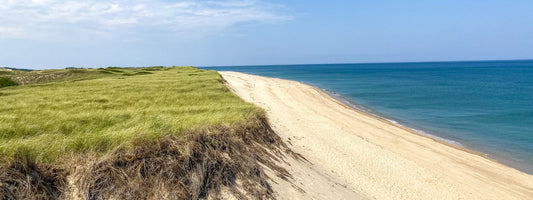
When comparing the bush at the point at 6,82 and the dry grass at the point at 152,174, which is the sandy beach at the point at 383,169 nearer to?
the dry grass at the point at 152,174

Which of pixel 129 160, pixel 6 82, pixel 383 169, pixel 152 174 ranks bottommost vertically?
pixel 383 169

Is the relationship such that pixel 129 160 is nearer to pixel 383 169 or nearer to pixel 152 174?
pixel 152 174

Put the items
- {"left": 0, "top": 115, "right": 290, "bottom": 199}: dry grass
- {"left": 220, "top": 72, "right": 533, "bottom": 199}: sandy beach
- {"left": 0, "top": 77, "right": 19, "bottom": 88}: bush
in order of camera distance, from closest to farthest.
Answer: {"left": 0, "top": 115, "right": 290, "bottom": 199}: dry grass
{"left": 220, "top": 72, "right": 533, "bottom": 199}: sandy beach
{"left": 0, "top": 77, "right": 19, "bottom": 88}: bush

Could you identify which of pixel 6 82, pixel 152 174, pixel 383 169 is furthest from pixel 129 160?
pixel 6 82

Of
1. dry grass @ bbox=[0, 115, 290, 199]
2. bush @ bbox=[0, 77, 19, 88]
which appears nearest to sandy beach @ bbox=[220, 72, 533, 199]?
dry grass @ bbox=[0, 115, 290, 199]

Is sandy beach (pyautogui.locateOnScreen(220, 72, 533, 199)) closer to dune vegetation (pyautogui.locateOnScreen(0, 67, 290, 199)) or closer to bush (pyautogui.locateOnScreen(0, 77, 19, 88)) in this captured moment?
dune vegetation (pyautogui.locateOnScreen(0, 67, 290, 199))

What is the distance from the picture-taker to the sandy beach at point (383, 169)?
436 inches

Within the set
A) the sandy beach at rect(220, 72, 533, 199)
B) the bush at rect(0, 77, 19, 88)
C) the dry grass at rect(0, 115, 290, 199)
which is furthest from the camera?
the bush at rect(0, 77, 19, 88)

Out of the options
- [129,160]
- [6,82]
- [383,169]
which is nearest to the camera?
[129,160]

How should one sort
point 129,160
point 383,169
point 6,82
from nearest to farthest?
1. point 129,160
2. point 383,169
3. point 6,82

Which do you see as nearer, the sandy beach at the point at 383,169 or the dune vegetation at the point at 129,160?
the dune vegetation at the point at 129,160

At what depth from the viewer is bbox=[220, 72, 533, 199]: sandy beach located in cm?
1107

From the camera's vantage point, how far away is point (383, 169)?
14906 mm

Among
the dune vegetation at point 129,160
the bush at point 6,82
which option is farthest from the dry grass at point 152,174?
the bush at point 6,82
